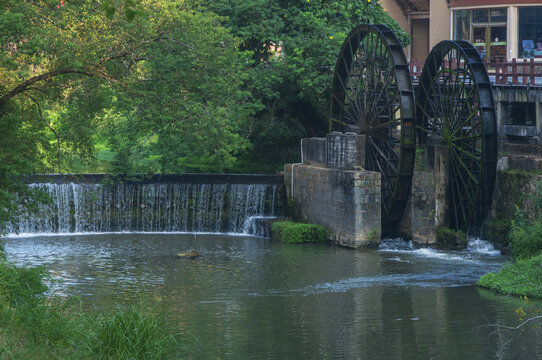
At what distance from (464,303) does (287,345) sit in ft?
17.3

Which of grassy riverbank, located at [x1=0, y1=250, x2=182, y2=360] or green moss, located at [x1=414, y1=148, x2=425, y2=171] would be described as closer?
grassy riverbank, located at [x1=0, y1=250, x2=182, y2=360]

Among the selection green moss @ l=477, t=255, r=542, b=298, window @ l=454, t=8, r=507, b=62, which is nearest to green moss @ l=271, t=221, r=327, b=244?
green moss @ l=477, t=255, r=542, b=298

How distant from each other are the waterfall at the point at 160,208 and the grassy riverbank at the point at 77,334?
1732 centimetres

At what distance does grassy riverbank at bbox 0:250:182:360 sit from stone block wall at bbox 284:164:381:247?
1337cm

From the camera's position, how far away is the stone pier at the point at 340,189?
92.1 ft

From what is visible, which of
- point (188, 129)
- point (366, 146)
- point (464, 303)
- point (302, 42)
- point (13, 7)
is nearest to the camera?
point (13, 7)

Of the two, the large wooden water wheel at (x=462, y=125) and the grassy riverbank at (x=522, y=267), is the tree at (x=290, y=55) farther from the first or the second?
the grassy riverbank at (x=522, y=267)

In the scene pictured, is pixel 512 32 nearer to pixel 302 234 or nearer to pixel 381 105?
pixel 381 105

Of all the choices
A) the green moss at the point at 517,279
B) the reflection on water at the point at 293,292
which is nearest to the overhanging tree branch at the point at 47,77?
the reflection on water at the point at 293,292

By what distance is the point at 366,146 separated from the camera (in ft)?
105

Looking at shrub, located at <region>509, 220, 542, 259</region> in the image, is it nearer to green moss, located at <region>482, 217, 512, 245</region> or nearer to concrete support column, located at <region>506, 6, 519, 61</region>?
green moss, located at <region>482, 217, 512, 245</region>

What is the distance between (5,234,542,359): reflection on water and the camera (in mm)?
16125

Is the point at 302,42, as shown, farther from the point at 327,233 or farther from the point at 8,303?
the point at 8,303

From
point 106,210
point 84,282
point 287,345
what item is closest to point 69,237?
point 106,210
